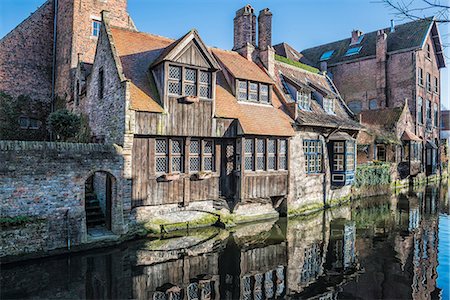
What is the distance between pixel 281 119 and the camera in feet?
55.7

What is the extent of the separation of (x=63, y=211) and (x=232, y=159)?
7.47 metres

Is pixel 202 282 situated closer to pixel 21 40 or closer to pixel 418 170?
pixel 21 40

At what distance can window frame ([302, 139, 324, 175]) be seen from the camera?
18.6 metres

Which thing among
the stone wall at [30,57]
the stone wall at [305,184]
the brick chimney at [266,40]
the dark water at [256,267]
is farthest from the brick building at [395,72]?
the stone wall at [30,57]

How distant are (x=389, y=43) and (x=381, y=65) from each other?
323cm

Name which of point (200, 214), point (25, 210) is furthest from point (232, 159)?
point (25, 210)

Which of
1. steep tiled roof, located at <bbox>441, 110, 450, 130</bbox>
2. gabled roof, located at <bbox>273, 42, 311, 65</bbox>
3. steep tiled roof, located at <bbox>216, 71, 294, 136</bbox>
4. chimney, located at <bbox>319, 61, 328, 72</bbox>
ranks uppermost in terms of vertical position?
gabled roof, located at <bbox>273, 42, 311, 65</bbox>

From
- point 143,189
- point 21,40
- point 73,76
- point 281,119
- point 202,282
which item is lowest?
point 202,282

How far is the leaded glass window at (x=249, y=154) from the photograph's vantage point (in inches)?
596

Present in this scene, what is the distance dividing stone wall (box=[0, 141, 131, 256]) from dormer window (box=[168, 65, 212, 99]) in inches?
145

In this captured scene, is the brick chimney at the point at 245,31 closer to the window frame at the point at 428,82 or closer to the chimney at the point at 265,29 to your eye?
the chimney at the point at 265,29

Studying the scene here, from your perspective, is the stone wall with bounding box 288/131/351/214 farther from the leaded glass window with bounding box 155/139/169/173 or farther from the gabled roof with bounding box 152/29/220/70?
the leaded glass window with bounding box 155/139/169/173

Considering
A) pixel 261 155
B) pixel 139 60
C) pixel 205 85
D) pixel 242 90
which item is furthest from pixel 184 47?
pixel 261 155

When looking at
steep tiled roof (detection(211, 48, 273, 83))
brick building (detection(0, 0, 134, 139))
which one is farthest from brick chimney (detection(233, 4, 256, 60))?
brick building (detection(0, 0, 134, 139))
